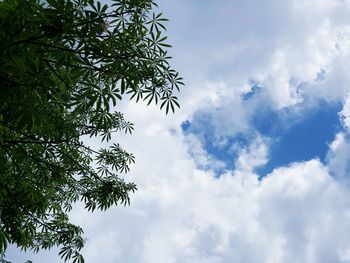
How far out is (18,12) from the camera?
126 inches

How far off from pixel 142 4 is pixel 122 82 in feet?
4.13

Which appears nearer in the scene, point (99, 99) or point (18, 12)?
point (18, 12)

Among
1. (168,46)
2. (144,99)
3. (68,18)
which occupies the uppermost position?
(168,46)

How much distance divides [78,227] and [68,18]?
5.46 metres

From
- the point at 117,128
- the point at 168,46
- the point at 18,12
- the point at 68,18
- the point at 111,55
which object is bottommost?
the point at 18,12

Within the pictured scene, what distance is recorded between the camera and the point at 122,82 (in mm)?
4086

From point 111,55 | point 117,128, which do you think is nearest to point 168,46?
point 111,55

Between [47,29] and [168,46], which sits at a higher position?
[168,46]

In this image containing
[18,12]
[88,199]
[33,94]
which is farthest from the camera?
[88,199]

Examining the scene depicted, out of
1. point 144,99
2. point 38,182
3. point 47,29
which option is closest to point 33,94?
point 47,29

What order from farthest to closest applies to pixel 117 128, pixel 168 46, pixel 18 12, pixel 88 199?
pixel 117 128
pixel 88 199
pixel 168 46
pixel 18 12

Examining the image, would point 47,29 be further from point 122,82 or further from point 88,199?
point 88,199

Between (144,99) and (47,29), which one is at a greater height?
(144,99)

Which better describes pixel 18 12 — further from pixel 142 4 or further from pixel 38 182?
pixel 38 182
